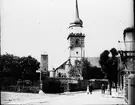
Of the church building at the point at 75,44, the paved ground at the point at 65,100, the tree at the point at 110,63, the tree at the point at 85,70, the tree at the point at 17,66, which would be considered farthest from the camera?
the church building at the point at 75,44

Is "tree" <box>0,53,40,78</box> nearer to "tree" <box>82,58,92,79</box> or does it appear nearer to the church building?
the church building

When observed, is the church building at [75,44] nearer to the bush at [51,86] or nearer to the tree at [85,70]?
the tree at [85,70]

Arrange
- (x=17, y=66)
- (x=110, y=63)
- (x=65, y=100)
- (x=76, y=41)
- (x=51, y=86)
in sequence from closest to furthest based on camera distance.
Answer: (x=65, y=100) → (x=110, y=63) → (x=51, y=86) → (x=17, y=66) → (x=76, y=41)

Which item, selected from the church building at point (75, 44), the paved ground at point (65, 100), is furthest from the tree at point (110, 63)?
the church building at point (75, 44)

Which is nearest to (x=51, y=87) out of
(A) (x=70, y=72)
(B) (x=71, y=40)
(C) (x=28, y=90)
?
(C) (x=28, y=90)

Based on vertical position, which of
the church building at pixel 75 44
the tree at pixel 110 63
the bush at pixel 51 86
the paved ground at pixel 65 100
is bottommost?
the paved ground at pixel 65 100

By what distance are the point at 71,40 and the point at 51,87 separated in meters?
44.7

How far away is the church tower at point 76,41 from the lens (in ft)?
257

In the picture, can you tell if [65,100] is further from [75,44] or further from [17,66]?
[75,44]

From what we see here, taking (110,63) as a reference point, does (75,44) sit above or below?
above

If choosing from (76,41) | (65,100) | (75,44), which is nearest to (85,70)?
(75,44)

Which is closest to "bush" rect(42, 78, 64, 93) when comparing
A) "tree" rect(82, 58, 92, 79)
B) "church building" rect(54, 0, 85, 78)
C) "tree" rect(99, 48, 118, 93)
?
"tree" rect(99, 48, 118, 93)

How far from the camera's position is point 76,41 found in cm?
7888

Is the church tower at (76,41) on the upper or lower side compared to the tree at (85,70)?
upper
